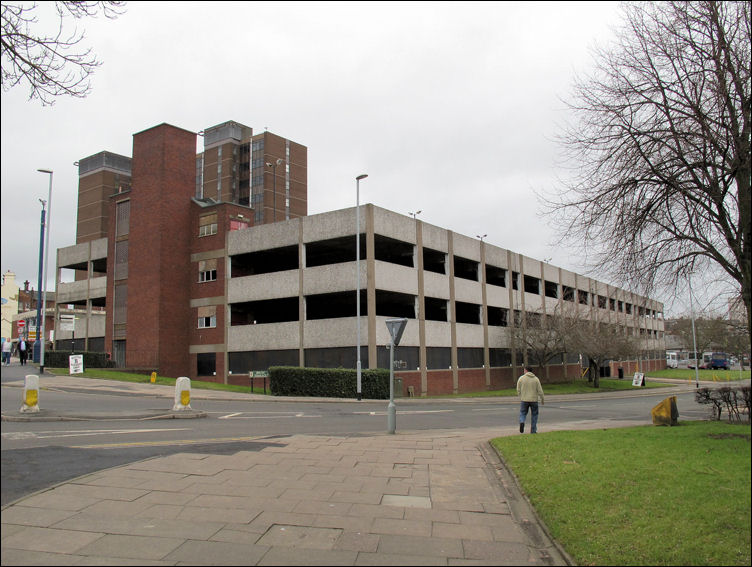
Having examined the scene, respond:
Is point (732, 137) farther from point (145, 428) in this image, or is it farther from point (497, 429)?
point (145, 428)

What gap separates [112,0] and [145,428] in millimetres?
9985

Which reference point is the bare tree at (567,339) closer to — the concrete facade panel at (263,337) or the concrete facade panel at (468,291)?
the concrete facade panel at (468,291)

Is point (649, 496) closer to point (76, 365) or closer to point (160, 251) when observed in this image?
point (76, 365)

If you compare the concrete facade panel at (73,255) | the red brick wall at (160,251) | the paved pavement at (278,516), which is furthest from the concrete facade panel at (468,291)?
the concrete facade panel at (73,255)

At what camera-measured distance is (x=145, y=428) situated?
45.4 feet

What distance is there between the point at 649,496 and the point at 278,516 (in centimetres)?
454

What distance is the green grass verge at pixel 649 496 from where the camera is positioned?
5.42 m

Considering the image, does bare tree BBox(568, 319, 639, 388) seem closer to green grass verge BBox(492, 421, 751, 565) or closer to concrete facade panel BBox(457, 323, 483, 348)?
concrete facade panel BBox(457, 323, 483, 348)

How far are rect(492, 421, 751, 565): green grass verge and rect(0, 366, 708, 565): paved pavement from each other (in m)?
0.37

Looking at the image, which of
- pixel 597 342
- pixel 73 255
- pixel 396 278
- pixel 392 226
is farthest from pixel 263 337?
pixel 597 342

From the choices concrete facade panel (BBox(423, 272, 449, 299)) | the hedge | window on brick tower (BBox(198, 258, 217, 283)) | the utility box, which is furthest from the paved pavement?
window on brick tower (BBox(198, 258, 217, 283))

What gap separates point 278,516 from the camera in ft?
21.4

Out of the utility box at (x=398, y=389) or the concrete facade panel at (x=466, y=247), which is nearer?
the utility box at (x=398, y=389)

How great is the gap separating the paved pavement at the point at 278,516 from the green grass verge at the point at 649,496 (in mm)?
371
